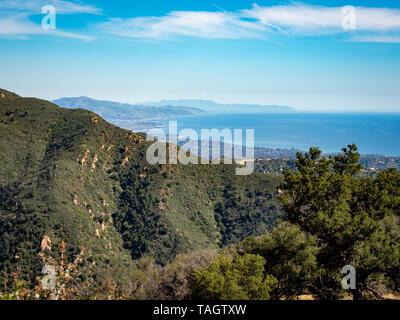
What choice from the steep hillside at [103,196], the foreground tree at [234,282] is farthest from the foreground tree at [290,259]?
the steep hillside at [103,196]

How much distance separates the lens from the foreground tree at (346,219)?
11820mm

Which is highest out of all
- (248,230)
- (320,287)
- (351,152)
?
(351,152)

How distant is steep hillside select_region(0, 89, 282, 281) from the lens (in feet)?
115

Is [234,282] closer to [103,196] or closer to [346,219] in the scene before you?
[346,219]

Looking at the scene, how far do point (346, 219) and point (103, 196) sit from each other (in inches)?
1564

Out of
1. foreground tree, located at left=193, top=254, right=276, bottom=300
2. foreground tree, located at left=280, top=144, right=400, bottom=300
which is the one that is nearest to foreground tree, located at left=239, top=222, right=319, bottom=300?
foreground tree, located at left=280, top=144, right=400, bottom=300

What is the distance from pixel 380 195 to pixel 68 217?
107 ft

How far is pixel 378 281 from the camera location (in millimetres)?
12133

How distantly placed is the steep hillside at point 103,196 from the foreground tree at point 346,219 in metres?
Result: 23.4
